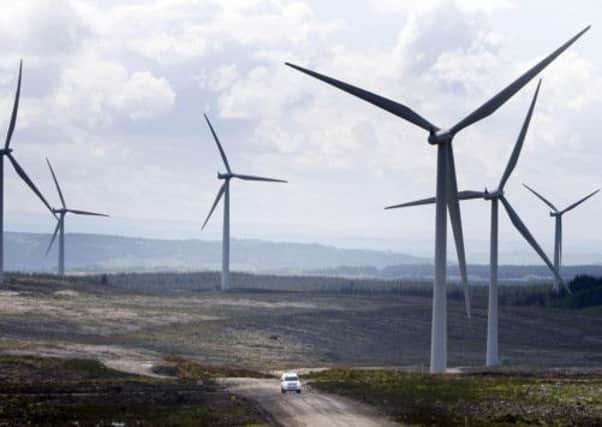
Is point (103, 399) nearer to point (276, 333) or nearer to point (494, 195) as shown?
point (494, 195)

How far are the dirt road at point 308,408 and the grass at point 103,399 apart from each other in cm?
107

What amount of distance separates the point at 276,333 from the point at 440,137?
158 feet

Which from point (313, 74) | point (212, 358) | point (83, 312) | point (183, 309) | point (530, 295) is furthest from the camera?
point (530, 295)

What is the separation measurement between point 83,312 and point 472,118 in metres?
64.0

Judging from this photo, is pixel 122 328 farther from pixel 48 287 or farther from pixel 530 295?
pixel 530 295

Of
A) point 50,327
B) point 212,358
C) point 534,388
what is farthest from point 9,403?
point 50,327

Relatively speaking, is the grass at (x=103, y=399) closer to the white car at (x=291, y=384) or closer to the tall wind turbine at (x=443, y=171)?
the white car at (x=291, y=384)

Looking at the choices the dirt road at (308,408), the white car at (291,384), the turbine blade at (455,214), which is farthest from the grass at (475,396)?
the turbine blade at (455,214)

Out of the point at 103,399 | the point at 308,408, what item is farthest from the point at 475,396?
the point at 103,399

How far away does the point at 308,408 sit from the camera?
49.3 m

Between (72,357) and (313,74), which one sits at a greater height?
(313,74)

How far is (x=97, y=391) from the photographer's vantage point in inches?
2117

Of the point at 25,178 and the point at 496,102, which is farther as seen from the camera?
the point at 25,178

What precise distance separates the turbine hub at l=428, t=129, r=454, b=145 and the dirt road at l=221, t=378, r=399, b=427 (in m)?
16.3
